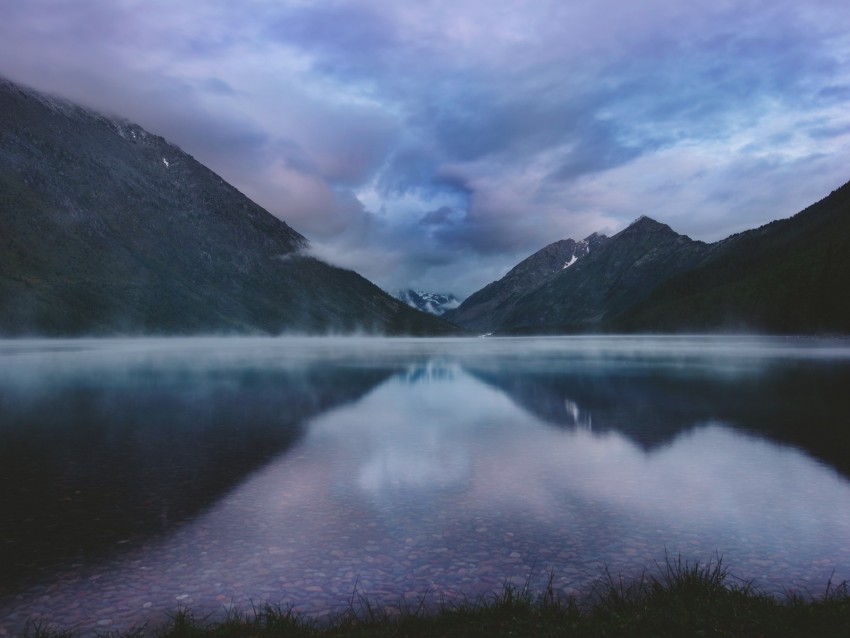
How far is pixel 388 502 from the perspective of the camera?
19.3 m

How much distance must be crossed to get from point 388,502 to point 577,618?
950 centimetres

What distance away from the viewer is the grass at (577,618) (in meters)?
10.1

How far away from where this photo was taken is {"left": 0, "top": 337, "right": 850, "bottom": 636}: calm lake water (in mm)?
12883

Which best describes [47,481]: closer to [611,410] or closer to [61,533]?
[61,533]

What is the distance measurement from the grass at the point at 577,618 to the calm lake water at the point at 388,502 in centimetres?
67

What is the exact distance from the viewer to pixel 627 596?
11.8 metres

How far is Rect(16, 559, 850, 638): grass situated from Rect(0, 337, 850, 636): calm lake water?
0.67 meters

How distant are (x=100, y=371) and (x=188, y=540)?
72.6 m

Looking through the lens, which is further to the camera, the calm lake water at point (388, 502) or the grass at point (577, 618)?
the calm lake water at point (388, 502)

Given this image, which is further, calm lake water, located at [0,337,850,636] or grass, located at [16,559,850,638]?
calm lake water, located at [0,337,850,636]

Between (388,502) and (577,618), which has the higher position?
(577,618)

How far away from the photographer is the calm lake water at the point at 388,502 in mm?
12883

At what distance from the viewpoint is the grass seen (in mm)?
10109

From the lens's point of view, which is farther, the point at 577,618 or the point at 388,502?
the point at 388,502
